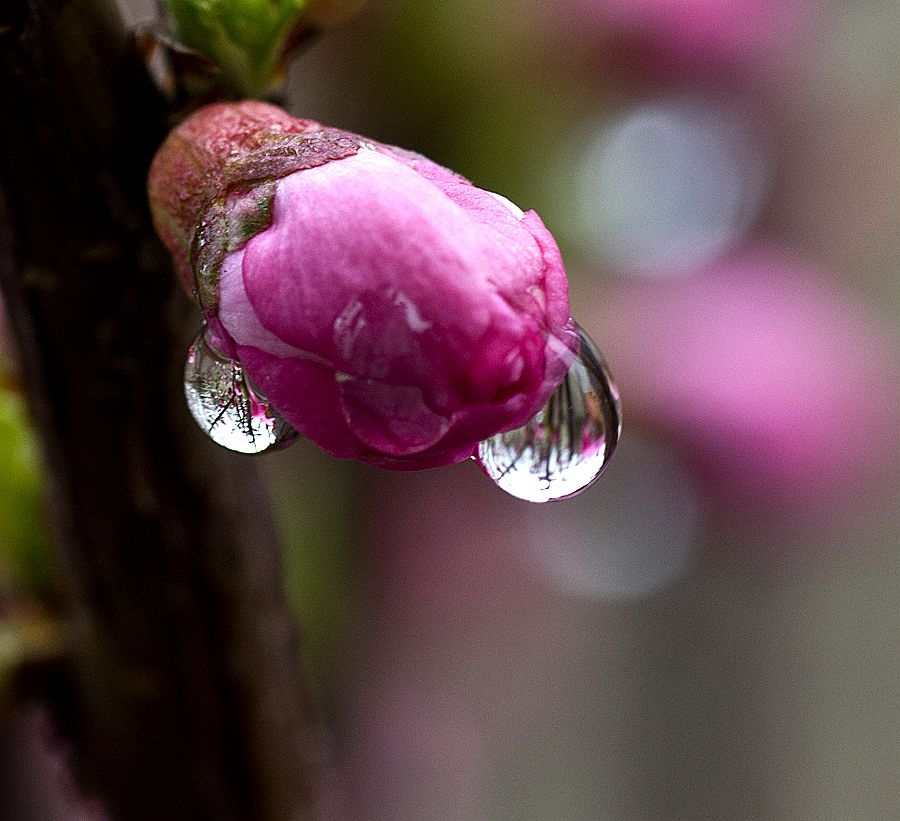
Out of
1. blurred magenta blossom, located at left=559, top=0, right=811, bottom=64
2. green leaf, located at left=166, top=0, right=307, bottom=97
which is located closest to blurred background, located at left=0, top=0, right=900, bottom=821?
blurred magenta blossom, located at left=559, top=0, right=811, bottom=64

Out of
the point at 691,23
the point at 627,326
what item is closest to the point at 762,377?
the point at 627,326

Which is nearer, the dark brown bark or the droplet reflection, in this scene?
the dark brown bark

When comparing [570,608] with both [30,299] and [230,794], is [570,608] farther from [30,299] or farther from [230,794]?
[30,299]

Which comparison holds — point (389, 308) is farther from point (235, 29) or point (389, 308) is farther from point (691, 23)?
point (691, 23)

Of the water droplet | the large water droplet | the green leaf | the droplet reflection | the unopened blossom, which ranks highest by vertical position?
the green leaf

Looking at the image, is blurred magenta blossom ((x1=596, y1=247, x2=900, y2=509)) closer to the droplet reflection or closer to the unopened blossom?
the droplet reflection

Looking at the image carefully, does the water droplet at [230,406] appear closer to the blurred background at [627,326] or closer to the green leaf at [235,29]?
the green leaf at [235,29]

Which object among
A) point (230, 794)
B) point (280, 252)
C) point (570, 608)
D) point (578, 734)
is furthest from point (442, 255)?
point (578, 734)
